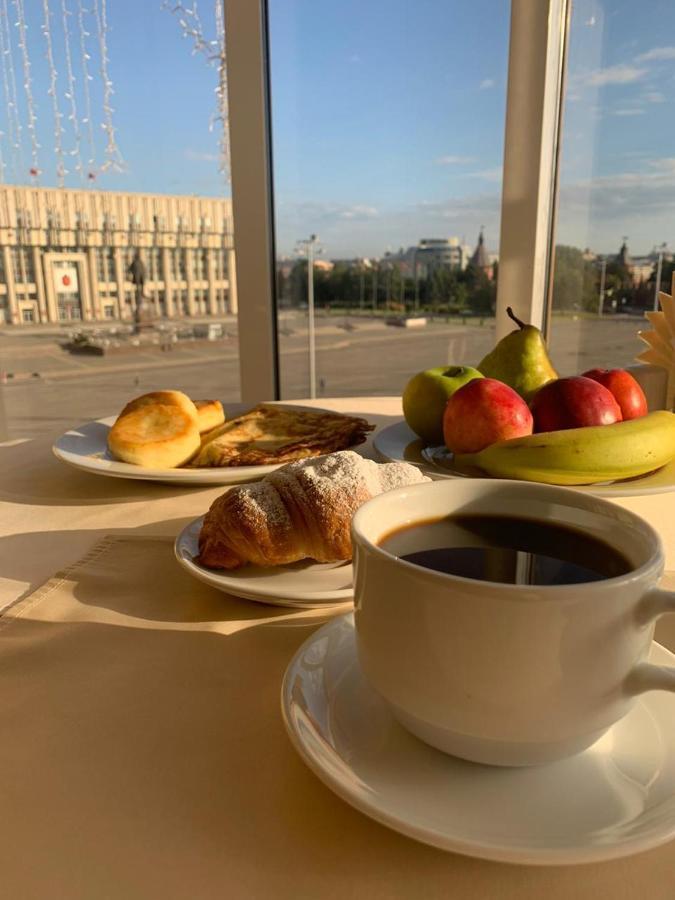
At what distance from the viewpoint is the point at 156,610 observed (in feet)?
1.47

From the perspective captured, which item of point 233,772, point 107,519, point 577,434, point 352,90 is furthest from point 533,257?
point 233,772

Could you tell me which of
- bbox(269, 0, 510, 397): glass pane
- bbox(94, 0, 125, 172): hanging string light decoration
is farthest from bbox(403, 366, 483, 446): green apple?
bbox(94, 0, 125, 172): hanging string light decoration

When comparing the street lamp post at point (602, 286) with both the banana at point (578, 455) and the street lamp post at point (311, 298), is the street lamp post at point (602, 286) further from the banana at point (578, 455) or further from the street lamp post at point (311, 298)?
the banana at point (578, 455)

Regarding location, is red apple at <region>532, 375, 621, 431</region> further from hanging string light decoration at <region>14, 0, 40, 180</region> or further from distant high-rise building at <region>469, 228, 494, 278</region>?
hanging string light decoration at <region>14, 0, 40, 180</region>

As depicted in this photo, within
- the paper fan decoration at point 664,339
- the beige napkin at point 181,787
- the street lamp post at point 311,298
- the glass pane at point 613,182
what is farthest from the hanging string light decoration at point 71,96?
the beige napkin at point 181,787

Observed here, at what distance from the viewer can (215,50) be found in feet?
6.61

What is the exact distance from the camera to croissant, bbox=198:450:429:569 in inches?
18.3

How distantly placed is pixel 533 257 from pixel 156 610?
5.65 feet

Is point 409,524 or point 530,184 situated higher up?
point 530,184

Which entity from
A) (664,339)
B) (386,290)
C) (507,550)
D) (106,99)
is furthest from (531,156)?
(507,550)

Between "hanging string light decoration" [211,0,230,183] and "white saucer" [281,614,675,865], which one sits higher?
"hanging string light decoration" [211,0,230,183]

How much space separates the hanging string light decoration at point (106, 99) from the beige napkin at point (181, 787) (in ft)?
7.48

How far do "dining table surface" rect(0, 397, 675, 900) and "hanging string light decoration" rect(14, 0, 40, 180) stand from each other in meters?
2.25

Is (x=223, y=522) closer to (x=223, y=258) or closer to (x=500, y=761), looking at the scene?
(x=500, y=761)
